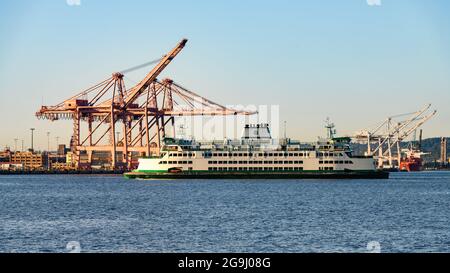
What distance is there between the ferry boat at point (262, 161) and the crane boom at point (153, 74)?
111 ft

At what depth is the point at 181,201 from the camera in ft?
167

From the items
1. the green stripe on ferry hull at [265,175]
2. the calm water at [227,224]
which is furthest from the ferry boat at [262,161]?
the calm water at [227,224]

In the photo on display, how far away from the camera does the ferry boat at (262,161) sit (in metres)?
90.5

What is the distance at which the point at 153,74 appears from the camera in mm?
127062

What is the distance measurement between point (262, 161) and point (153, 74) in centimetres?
4131

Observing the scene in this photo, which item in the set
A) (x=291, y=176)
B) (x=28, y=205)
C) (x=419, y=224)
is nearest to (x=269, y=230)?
(x=419, y=224)

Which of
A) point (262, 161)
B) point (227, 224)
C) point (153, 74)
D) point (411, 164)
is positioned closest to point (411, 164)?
point (411, 164)

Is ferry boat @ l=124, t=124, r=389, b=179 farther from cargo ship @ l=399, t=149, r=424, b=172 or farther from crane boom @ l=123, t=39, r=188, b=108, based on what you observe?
cargo ship @ l=399, t=149, r=424, b=172

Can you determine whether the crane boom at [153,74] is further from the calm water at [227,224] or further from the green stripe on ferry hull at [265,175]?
the calm water at [227,224]

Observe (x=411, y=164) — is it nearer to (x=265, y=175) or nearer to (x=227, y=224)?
(x=265, y=175)

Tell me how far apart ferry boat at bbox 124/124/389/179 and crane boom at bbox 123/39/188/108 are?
33.8m

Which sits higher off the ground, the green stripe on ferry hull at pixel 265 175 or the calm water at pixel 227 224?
the green stripe on ferry hull at pixel 265 175
